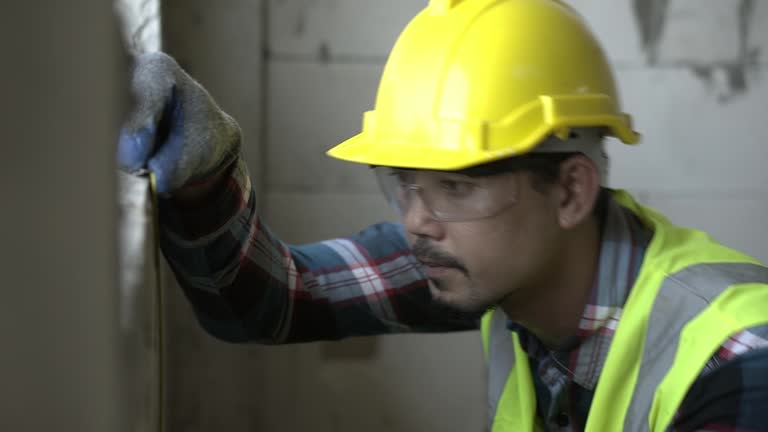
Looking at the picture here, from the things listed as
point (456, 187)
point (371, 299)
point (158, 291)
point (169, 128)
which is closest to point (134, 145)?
point (169, 128)

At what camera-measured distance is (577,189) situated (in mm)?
1396

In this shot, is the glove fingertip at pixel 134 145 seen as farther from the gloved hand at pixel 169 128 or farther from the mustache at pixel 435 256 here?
the mustache at pixel 435 256

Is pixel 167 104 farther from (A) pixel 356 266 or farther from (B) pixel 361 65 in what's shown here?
(B) pixel 361 65

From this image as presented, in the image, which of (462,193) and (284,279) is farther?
(284,279)

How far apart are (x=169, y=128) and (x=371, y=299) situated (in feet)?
2.25

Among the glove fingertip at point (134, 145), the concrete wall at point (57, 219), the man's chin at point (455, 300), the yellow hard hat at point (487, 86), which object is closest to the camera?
the concrete wall at point (57, 219)

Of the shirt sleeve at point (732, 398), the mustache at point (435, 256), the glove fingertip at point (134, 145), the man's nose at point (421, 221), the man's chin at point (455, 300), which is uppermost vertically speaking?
the glove fingertip at point (134, 145)

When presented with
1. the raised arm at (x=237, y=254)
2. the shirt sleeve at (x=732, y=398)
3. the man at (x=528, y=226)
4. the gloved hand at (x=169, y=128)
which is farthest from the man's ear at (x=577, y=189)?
the gloved hand at (x=169, y=128)

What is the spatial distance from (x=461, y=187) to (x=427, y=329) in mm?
579

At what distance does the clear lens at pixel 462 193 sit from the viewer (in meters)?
1.34

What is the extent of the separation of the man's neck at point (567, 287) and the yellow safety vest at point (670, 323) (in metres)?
0.10

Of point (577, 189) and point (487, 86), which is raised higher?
point (487, 86)

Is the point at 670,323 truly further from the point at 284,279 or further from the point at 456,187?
the point at 284,279

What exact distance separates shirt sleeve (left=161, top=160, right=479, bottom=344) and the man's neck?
0.28 metres
